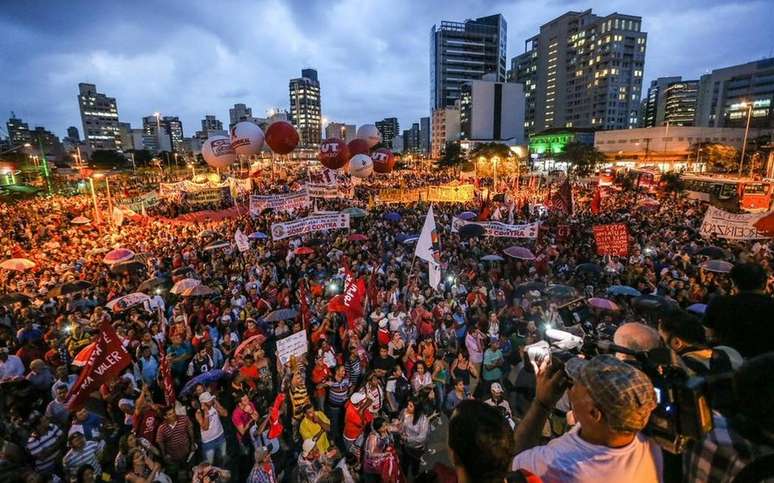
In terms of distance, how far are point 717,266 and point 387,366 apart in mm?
9344

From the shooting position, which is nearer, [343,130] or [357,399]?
[357,399]

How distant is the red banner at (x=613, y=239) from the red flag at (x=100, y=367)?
11.8m

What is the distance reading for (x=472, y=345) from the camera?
7.18 m

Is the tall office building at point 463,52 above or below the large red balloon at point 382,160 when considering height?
above

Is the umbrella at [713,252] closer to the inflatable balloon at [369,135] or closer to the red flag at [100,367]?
the red flag at [100,367]

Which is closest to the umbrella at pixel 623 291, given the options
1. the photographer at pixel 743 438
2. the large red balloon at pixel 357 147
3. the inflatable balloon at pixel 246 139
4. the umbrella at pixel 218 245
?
the photographer at pixel 743 438

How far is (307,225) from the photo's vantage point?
11727 mm

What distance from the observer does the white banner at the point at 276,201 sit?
1420 centimetres

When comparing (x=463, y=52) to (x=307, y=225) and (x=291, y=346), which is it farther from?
(x=291, y=346)

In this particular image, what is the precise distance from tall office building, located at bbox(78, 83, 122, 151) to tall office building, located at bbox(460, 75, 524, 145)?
12625 centimetres

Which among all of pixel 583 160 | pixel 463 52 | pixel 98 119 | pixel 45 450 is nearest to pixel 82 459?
pixel 45 450

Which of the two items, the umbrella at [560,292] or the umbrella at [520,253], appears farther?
the umbrella at [520,253]

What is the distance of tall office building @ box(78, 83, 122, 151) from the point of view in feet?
463

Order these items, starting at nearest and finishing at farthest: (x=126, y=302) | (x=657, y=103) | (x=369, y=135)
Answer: (x=126, y=302)
(x=369, y=135)
(x=657, y=103)
